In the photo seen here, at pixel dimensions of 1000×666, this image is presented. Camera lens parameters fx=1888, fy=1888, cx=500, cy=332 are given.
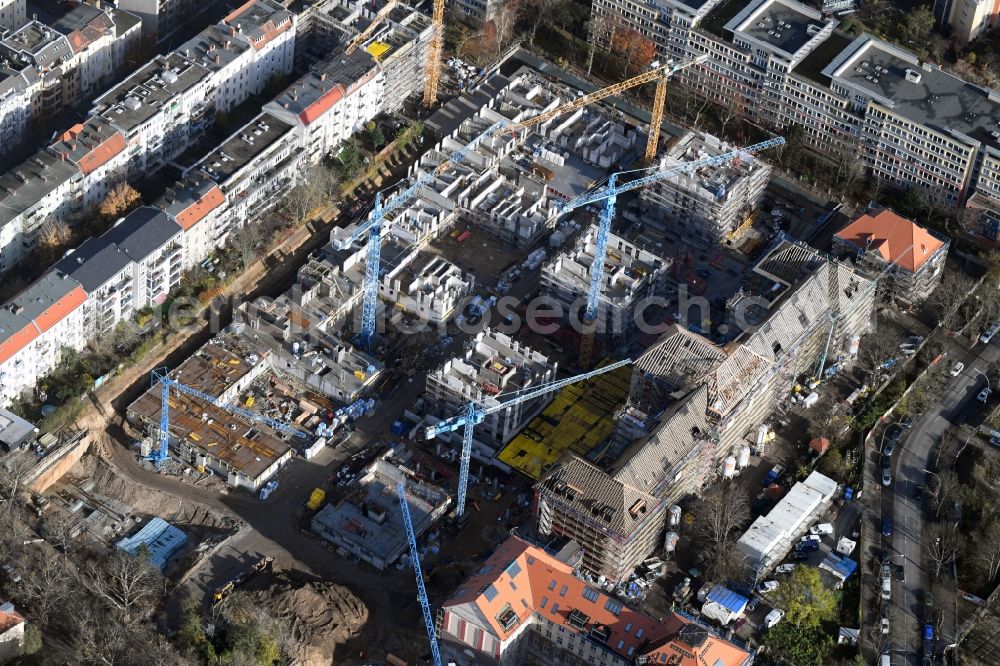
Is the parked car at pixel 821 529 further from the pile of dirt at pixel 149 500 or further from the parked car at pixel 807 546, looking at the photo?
the pile of dirt at pixel 149 500

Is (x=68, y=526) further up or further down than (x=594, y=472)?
further down

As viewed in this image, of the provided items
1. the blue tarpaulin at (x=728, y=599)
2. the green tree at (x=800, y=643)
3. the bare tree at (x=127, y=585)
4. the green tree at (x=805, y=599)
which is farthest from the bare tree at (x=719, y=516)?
the bare tree at (x=127, y=585)

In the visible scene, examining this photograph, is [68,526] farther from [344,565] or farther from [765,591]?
[765,591]

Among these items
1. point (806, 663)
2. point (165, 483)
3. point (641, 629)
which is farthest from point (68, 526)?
point (806, 663)

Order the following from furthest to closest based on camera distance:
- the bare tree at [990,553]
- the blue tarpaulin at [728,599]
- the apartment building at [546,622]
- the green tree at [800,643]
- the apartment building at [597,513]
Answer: the bare tree at [990,553] → the blue tarpaulin at [728,599] → the apartment building at [597,513] → the green tree at [800,643] → the apartment building at [546,622]

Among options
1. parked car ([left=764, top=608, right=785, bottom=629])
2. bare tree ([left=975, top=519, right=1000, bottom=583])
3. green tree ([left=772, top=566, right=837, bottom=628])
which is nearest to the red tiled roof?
parked car ([left=764, top=608, right=785, bottom=629])

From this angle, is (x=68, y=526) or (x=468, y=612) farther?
(x=68, y=526)

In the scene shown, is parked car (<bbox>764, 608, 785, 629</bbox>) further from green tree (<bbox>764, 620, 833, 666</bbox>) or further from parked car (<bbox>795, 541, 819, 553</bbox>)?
parked car (<bbox>795, 541, 819, 553</bbox>)
